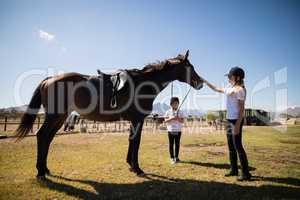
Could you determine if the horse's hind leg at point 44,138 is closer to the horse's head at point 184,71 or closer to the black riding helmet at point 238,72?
the horse's head at point 184,71

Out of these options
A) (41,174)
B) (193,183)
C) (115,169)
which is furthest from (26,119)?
(193,183)

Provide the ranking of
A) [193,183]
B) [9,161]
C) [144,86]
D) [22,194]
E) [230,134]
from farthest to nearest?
[9,161]
[144,86]
[230,134]
[193,183]
[22,194]

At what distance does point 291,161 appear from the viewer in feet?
21.4

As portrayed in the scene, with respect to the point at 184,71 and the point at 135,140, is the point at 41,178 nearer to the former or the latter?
the point at 135,140

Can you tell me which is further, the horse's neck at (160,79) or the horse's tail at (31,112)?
the horse's neck at (160,79)

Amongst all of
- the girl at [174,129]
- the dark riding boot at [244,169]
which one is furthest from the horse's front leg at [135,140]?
the dark riding boot at [244,169]

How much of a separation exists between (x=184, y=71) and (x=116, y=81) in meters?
1.96

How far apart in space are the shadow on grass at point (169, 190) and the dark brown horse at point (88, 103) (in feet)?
2.43

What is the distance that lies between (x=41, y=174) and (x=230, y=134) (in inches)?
180

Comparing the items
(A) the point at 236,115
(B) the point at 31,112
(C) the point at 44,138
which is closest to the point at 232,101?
(A) the point at 236,115

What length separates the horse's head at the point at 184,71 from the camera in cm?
552

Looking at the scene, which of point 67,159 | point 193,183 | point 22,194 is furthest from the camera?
point 67,159

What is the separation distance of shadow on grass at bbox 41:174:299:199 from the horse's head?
8.82 ft

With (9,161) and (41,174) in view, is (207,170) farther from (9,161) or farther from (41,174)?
(9,161)
